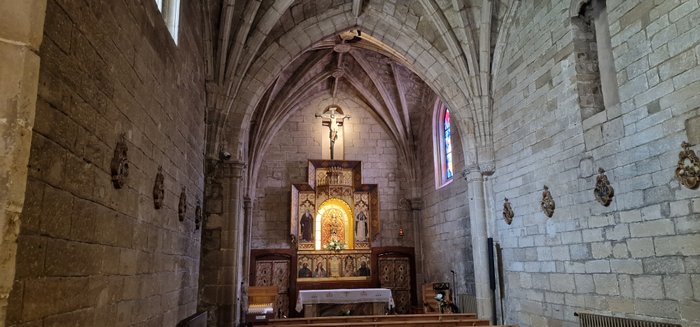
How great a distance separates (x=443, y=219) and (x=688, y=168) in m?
8.56

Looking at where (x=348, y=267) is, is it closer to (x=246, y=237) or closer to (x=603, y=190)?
(x=246, y=237)

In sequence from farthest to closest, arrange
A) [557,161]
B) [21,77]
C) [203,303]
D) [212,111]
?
[212,111], [203,303], [557,161], [21,77]

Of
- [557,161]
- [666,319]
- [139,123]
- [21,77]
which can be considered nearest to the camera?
[21,77]

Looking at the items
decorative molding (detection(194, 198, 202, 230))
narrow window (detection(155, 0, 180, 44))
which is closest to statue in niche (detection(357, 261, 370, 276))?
decorative molding (detection(194, 198, 202, 230))

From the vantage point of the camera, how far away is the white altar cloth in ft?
40.3

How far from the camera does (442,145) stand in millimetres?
13781

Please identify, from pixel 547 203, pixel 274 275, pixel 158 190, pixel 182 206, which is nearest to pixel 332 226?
pixel 274 275

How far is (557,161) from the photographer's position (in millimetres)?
7270

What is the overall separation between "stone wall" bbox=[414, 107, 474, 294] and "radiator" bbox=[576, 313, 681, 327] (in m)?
4.86

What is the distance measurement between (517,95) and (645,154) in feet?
10.5

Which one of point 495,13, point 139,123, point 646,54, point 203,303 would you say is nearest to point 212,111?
point 203,303

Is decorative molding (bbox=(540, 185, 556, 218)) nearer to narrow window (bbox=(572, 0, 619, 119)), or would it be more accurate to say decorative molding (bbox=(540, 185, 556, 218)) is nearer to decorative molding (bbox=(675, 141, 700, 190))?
narrow window (bbox=(572, 0, 619, 119))

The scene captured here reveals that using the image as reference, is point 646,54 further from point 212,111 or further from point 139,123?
point 212,111

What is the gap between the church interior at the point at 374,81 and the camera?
9.53ft
